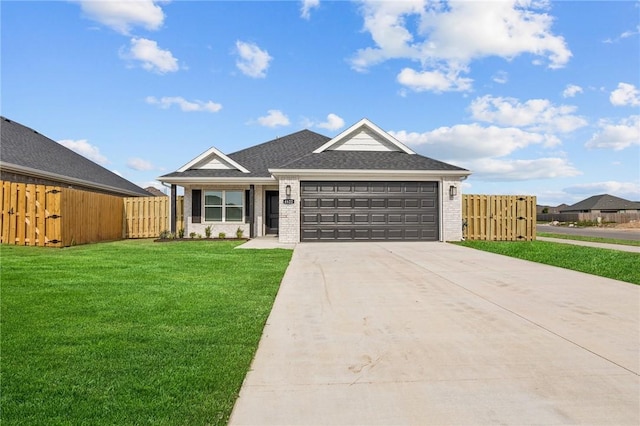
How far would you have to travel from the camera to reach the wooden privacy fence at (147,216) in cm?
1905

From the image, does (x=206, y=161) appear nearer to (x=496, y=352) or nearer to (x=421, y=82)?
(x=421, y=82)

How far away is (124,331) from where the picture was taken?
412 cm

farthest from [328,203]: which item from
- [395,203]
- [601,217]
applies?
[601,217]

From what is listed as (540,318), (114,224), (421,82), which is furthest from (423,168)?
(114,224)

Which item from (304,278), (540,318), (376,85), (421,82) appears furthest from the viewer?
(376,85)

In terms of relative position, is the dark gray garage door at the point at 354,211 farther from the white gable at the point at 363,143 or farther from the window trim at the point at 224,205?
the window trim at the point at 224,205

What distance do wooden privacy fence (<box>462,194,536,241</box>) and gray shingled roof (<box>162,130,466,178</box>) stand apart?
7.63 ft

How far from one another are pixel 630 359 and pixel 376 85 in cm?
1496

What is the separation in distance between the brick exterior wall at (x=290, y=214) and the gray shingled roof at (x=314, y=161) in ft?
2.11

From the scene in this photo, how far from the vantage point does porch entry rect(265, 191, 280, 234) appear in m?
19.3

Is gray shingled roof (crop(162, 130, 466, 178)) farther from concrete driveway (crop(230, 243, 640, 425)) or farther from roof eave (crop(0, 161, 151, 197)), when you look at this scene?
concrete driveway (crop(230, 243, 640, 425))

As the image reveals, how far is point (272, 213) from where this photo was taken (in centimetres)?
1945

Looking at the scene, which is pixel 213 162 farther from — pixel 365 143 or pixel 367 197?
pixel 367 197

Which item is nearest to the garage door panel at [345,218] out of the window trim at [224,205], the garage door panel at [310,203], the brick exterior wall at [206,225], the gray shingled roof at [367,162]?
the garage door panel at [310,203]
